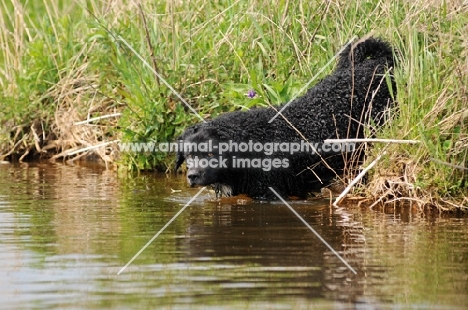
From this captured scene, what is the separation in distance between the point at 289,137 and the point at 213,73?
1.78 meters

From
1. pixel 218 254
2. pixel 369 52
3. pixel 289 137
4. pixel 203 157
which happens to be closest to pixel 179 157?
pixel 203 157

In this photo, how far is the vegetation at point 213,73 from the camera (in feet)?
23.8

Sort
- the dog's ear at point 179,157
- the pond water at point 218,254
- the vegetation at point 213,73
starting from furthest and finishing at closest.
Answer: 1. the dog's ear at point 179,157
2. the vegetation at point 213,73
3. the pond water at point 218,254

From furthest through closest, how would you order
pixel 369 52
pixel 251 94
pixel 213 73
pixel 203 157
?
pixel 213 73
pixel 251 94
pixel 369 52
pixel 203 157

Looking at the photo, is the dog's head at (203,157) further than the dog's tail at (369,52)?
No

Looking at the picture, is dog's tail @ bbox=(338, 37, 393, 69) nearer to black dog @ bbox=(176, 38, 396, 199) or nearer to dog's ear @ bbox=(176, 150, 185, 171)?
black dog @ bbox=(176, 38, 396, 199)

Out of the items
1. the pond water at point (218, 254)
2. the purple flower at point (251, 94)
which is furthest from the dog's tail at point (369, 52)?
the pond water at point (218, 254)

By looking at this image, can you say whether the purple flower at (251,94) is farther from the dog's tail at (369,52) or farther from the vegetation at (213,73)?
the dog's tail at (369,52)

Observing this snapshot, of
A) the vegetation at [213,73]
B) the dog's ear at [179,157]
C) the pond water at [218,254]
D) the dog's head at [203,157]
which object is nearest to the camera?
the pond water at [218,254]

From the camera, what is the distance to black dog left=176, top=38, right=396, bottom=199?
8008 millimetres

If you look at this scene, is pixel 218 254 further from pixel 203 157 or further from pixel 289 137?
pixel 289 137

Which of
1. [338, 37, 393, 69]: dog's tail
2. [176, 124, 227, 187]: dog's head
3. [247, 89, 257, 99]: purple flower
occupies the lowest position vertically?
[176, 124, 227, 187]: dog's head

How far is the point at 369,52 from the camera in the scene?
8.44m

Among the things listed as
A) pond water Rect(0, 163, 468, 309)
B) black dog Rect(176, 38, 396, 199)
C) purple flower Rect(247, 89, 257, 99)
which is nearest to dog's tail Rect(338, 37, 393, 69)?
black dog Rect(176, 38, 396, 199)
